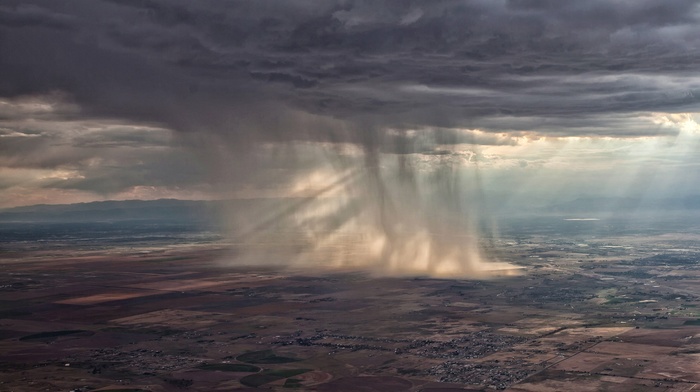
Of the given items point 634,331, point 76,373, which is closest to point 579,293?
point 634,331

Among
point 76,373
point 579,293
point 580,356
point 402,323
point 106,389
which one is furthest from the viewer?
point 579,293

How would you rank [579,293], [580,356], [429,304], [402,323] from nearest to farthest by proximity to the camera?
1. [580,356]
2. [402,323]
3. [429,304]
4. [579,293]

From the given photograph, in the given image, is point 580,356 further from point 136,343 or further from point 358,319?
point 136,343

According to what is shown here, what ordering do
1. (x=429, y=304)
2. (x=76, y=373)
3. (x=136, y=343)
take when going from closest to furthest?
(x=76, y=373)
(x=136, y=343)
(x=429, y=304)

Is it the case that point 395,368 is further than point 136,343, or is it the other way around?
point 136,343

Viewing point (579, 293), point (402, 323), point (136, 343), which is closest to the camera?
point (136, 343)

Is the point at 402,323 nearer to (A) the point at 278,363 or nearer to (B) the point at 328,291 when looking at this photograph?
(A) the point at 278,363

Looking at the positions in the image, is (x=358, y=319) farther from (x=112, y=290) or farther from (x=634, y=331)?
(x=112, y=290)

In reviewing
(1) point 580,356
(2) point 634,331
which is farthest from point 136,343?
(2) point 634,331

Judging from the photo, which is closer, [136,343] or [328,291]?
[136,343]
